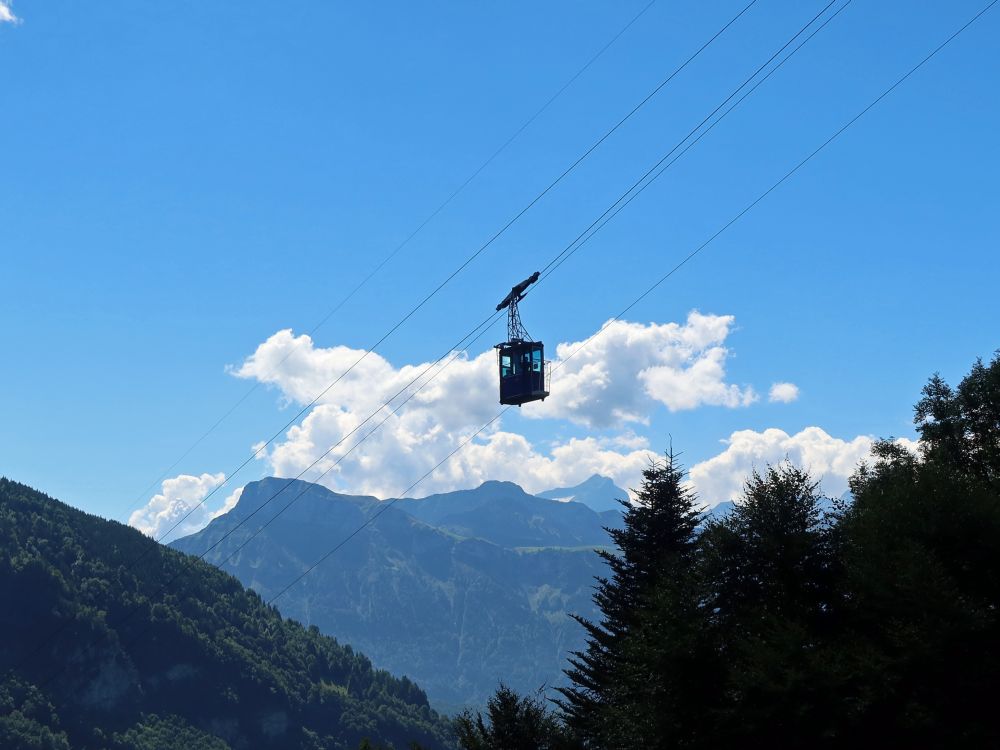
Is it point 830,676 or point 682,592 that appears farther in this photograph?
point 682,592

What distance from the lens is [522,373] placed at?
56.0 m

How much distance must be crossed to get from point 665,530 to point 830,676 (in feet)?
78.5

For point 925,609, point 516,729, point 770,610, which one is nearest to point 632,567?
point 516,729

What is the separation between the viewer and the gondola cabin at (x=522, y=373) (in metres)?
55.8

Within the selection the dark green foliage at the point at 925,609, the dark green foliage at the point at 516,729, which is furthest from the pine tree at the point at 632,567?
the dark green foliage at the point at 925,609

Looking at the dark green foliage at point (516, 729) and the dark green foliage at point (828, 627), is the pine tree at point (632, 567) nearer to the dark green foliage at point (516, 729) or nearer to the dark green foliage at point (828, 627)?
the dark green foliage at point (516, 729)

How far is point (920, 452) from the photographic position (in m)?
72.9

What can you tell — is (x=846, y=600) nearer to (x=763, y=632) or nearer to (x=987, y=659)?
(x=763, y=632)

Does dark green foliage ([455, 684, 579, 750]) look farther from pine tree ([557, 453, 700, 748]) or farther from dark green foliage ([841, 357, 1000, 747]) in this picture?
dark green foliage ([841, 357, 1000, 747])

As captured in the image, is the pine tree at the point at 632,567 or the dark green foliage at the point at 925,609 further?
the pine tree at the point at 632,567

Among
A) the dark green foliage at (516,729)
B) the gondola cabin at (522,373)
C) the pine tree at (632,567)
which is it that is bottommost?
the dark green foliage at (516,729)

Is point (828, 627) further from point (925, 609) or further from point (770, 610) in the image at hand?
point (925, 609)

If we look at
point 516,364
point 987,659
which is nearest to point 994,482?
point 987,659

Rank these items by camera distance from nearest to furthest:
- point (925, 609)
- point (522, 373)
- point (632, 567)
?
point (925, 609) < point (522, 373) < point (632, 567)
